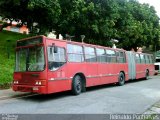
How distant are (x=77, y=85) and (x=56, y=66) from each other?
74.6 inches

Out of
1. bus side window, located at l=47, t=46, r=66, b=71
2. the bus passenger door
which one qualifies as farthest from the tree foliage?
bus side window, located at l=47, t=46, r=66, b=71

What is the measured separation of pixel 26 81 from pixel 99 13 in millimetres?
13096

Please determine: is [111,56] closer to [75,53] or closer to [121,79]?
[121,79]

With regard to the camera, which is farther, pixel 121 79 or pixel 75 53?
pixel 121 79

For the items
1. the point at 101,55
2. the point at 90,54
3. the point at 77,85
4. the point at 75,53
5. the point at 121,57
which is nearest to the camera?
the point at 77,85

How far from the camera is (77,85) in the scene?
13.7m

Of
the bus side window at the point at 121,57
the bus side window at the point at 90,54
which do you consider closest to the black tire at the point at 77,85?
the bus side window at the point at 90,54

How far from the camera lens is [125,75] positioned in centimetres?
2025

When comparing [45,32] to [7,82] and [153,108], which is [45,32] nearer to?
[7,82]

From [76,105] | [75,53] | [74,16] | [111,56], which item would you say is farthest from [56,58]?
[74,16]

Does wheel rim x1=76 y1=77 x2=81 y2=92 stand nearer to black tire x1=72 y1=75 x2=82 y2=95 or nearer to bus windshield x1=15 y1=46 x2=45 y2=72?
black tire x1=72 y1=75 x2=82 y2=95

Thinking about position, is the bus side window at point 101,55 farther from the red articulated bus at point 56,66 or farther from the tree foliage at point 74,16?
the tree foliage at point 74,16

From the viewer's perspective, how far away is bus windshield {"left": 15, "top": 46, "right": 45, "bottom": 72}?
12.0 metres

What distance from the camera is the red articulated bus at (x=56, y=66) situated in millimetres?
11820
